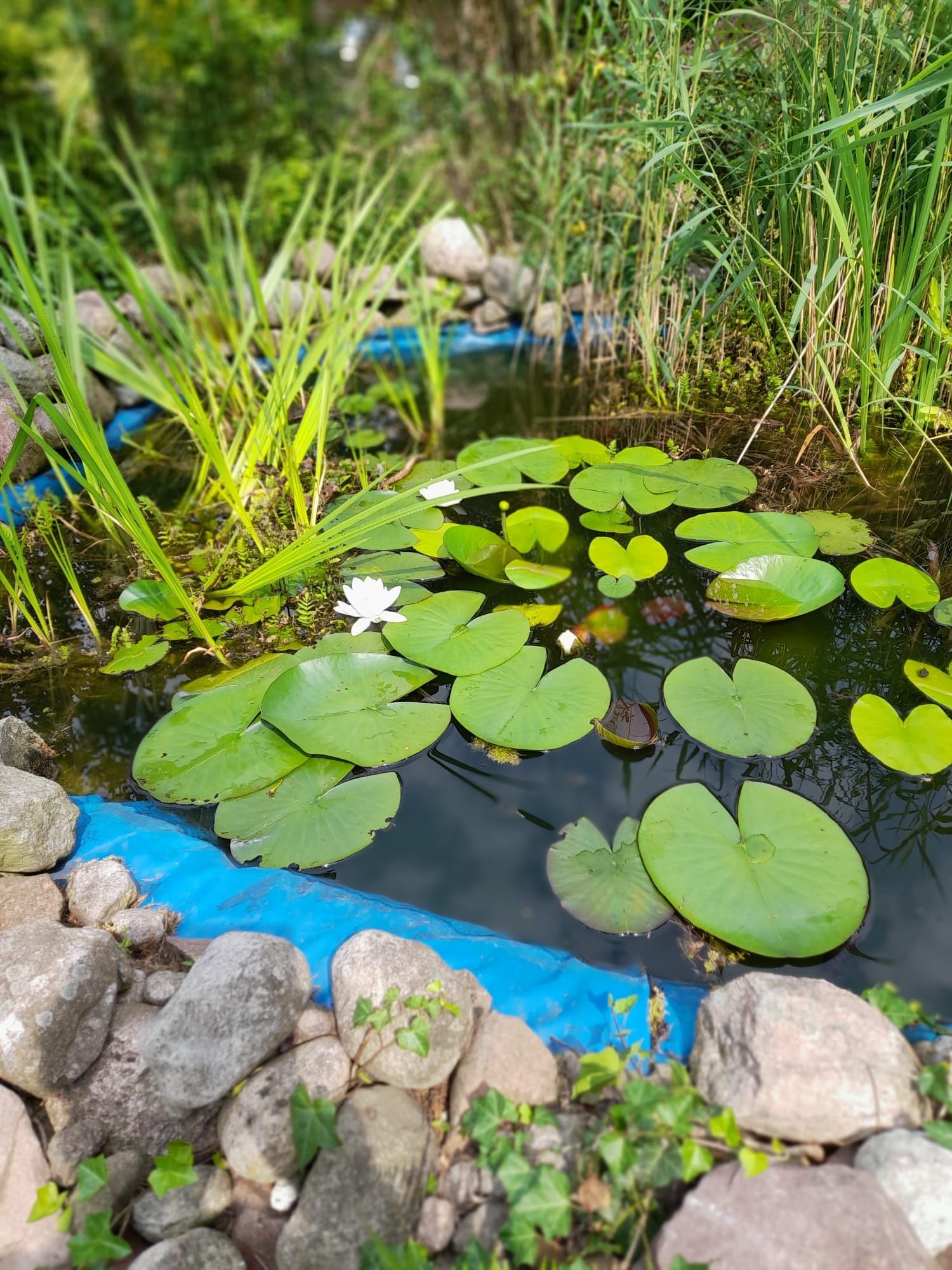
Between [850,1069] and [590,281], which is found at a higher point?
[590,281]

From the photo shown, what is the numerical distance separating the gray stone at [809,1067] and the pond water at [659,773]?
0.20 meters

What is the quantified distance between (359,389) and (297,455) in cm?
140

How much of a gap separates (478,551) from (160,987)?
4.00 feet

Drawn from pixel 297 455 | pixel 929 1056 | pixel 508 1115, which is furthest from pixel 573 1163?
pixel 297 455

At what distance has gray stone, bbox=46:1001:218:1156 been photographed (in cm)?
111

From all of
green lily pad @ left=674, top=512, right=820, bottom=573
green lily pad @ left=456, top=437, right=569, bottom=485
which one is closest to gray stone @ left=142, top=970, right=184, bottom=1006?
green lily pad @ left=674, top=512, right=820, bottom=573

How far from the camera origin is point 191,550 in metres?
2.31

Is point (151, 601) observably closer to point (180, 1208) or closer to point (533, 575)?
point (533, 575)

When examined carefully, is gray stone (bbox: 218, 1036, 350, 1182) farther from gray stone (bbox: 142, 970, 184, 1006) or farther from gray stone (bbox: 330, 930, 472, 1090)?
gray stone (bbox: 142, 970, 184, 1006)

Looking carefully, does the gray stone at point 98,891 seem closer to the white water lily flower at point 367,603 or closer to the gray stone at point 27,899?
the gray stone at point 27,899

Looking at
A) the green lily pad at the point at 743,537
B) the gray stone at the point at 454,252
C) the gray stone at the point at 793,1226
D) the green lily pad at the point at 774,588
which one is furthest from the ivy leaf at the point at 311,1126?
the gray stone at the point at 454,252

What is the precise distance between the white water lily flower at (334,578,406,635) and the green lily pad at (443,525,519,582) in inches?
9.3

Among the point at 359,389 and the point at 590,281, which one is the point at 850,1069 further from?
the point at 359,389

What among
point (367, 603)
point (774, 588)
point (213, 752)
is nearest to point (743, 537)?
point (774, 588)
